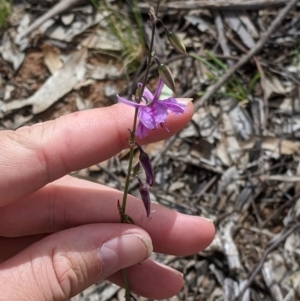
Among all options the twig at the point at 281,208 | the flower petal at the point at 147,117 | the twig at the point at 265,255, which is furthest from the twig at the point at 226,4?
the flower petal at the point at 147,117

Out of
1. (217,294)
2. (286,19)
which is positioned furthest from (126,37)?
(217,294)

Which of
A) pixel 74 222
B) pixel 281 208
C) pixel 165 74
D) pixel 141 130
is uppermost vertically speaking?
pixel 165 74

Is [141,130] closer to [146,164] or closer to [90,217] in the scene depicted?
[146,164]

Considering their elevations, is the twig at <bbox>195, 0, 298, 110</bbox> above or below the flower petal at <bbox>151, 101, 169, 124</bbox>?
below

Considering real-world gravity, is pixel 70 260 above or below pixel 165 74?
below

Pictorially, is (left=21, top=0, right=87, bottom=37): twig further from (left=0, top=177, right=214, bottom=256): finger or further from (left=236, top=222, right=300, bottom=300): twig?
(left=236, top=222, right=300, bottom=300): twig

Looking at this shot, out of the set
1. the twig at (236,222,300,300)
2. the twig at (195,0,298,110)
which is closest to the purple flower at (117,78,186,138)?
the twig at (236,222,300,300)

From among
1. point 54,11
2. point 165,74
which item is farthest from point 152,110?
point 54,11

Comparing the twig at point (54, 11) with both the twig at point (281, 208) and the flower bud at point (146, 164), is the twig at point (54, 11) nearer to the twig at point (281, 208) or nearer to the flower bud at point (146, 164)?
the twig at point (281, 208)

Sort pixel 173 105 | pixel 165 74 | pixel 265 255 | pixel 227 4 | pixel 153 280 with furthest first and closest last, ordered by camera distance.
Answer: pixel 227 4, pixel 265 255, pixel 153 280, pixel 173 105, pixel 165 74
